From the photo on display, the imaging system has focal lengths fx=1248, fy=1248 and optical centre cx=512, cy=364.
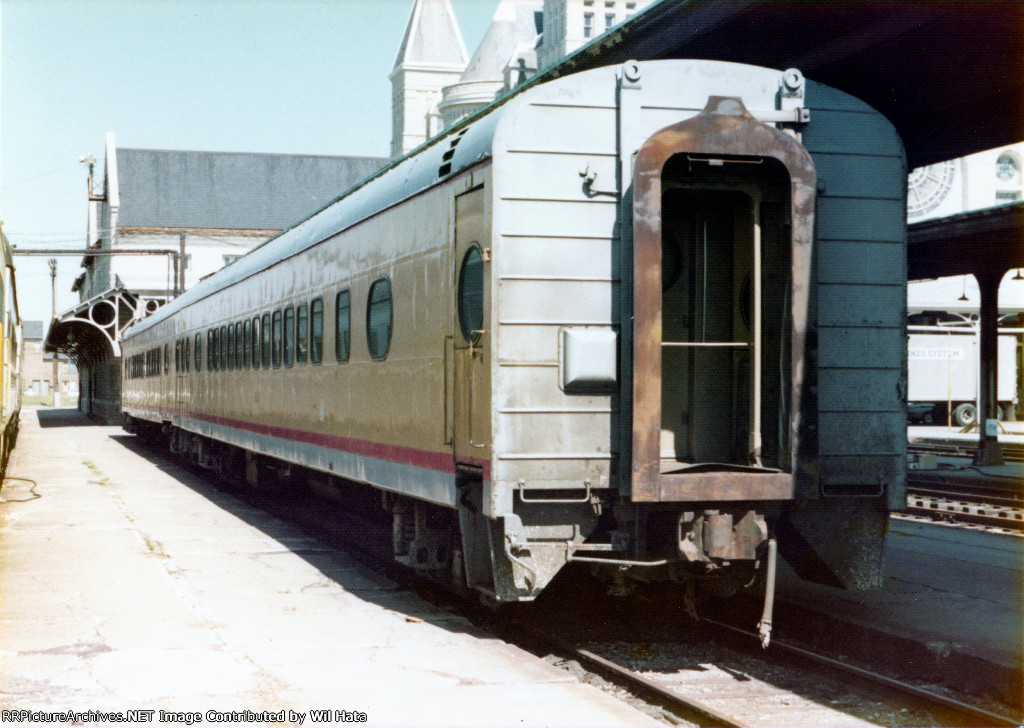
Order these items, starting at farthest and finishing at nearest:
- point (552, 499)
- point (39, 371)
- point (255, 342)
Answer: point (39, 371) < point (255, 342) < point (552, 499)

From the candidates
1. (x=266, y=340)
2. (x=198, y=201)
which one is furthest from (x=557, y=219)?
(x=198, y=201)

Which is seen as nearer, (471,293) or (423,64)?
(471,293)

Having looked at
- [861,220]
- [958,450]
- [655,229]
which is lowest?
[958,450]

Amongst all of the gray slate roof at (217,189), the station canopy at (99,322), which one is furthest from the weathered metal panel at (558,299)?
the gray slate roof at (217,189)

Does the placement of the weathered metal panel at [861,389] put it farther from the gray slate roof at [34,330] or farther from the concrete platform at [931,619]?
the gray slate roof at [34,330]

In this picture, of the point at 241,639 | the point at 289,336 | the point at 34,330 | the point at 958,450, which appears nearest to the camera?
the point at 241,639

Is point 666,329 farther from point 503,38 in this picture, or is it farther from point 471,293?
point 503,38

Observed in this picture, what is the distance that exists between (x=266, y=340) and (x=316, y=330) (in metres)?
2.78

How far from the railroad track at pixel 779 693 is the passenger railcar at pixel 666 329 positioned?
539 millimetres

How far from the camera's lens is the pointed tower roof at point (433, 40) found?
128 m

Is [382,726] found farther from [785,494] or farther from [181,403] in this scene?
[181,403]

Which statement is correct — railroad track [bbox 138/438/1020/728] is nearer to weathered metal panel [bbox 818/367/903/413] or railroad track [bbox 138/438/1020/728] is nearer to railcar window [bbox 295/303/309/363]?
weathered metal panel [bbox 818/367/903/413]

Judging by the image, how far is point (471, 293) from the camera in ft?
25.4

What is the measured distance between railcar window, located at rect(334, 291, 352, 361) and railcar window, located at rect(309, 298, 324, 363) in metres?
0.57
